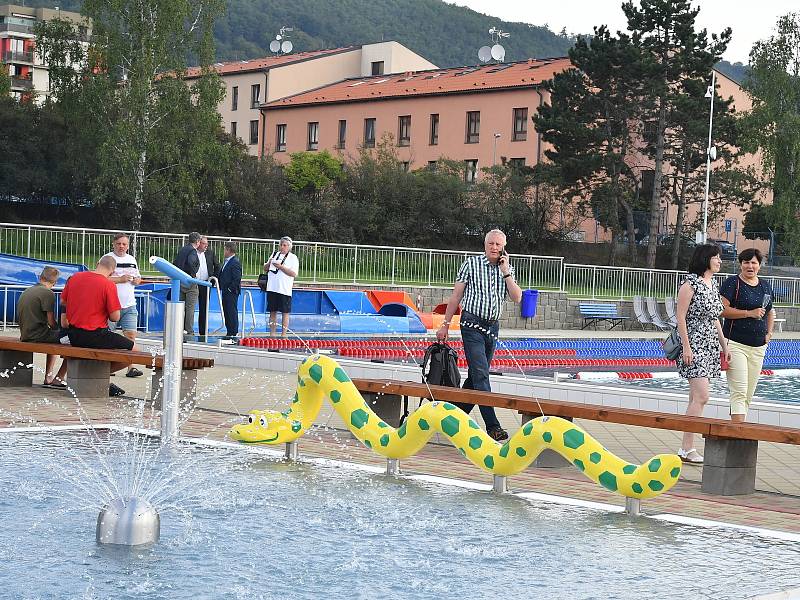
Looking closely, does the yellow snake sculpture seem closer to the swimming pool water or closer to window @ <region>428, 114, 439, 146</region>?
the swimming pool water

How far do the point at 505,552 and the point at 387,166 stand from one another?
43.3 metres

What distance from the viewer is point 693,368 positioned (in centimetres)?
980

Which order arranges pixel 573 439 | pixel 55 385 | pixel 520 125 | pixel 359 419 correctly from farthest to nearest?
pixel 520 125
pixel 55 385
pixel 359 419
pixel 573 439

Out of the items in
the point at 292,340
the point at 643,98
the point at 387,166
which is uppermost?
the point at 643,98

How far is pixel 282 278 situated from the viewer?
19.6 metres

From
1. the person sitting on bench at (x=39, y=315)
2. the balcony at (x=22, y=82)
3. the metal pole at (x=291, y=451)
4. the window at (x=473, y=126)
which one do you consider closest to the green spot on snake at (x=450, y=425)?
the metal pole at (x=291, y=451)

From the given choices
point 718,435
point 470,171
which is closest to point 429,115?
point 470,171

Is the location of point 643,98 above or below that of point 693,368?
above

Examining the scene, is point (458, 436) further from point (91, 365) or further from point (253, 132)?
point (253, 132)

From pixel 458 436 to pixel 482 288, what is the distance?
2.18 metres

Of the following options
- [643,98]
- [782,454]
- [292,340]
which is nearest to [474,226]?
[643,98]

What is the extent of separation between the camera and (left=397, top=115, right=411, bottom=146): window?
6444 cm

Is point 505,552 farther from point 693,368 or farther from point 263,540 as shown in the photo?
point 693,368

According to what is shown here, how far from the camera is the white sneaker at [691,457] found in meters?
9.88
